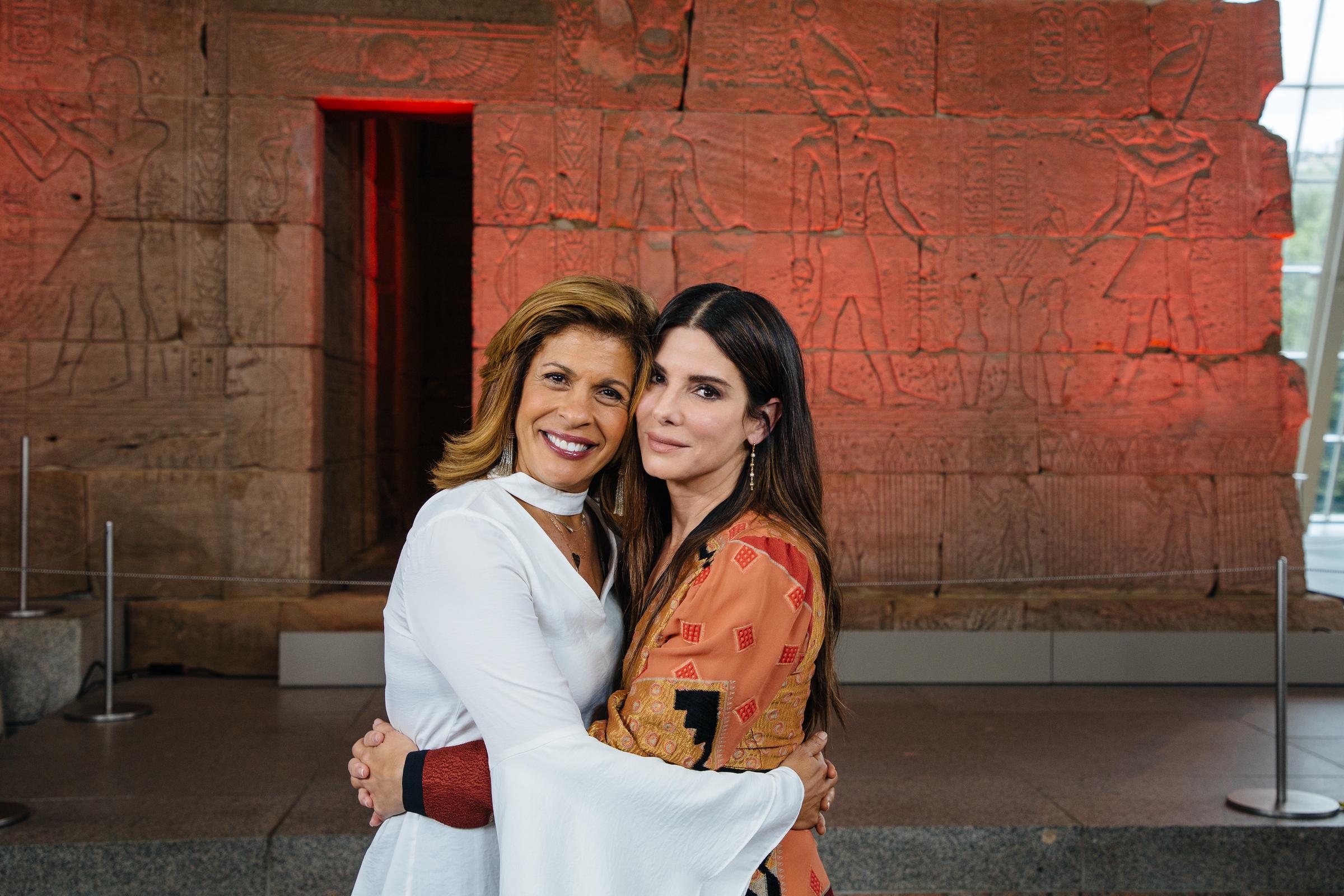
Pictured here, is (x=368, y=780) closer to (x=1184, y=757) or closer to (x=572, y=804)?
(x=572, y=804)

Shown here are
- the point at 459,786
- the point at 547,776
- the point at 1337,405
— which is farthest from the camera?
the point at 1337,405

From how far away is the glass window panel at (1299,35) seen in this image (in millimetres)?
12188

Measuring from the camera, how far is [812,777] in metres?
1.89

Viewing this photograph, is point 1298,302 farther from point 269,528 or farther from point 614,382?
point 614,382

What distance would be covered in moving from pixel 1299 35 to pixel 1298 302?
3.33 m

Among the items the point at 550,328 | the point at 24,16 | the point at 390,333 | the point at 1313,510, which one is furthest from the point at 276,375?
the point at 1313,510

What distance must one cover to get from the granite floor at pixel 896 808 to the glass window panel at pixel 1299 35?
1023 cm

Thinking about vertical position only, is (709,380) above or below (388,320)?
below

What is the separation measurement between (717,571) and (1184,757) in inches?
157

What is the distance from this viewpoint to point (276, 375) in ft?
21.9

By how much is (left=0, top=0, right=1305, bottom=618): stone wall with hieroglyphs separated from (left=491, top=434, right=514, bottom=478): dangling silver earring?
4757mm

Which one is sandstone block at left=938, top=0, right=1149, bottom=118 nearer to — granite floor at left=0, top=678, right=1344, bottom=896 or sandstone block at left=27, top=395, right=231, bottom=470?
granite floor at left=0, top=678, right=1344, bottom=896

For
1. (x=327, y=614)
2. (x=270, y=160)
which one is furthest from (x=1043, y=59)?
(x=327, y=614)

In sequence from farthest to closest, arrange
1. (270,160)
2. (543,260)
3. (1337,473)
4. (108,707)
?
(1337,473) < (543,260) < (270,160) < (108,707)
